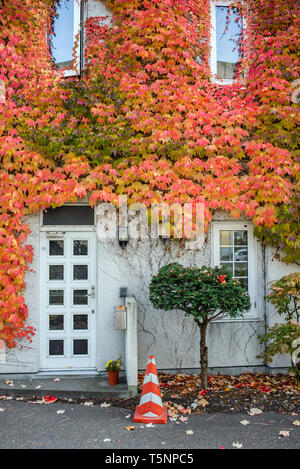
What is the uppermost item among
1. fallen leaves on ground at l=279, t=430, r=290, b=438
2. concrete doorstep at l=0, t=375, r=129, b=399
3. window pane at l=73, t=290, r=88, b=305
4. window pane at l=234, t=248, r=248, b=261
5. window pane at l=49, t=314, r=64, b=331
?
window pane at l=234, t=248, r=248, b=261

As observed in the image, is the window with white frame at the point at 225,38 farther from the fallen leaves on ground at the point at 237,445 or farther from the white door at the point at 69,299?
the fallen leaves on ground at the point at 237,445

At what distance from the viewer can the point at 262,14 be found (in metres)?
6.90

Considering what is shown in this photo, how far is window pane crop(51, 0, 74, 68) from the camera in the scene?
22.6 feet

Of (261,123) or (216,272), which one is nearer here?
(216,272)

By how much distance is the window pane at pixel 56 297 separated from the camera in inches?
252

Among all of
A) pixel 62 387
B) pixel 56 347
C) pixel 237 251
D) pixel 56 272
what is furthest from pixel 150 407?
pixel 237 251

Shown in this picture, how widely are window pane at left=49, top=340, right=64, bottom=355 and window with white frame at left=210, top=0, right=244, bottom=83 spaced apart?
550 centimetres

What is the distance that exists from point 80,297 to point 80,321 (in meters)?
0.40

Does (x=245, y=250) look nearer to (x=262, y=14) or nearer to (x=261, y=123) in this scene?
(x=261, y=123)

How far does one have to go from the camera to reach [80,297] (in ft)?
21.1

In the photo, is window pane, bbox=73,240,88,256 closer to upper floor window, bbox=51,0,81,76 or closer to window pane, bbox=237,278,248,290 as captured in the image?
window pane, bbox=237,278,248,290

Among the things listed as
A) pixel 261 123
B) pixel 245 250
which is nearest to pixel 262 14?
pixel 261 123

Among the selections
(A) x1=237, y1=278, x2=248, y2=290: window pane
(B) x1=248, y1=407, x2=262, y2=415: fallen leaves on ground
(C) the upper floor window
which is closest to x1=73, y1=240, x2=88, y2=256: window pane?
(A) x1=237, y1=278, x2=248, y2=290: window pane
